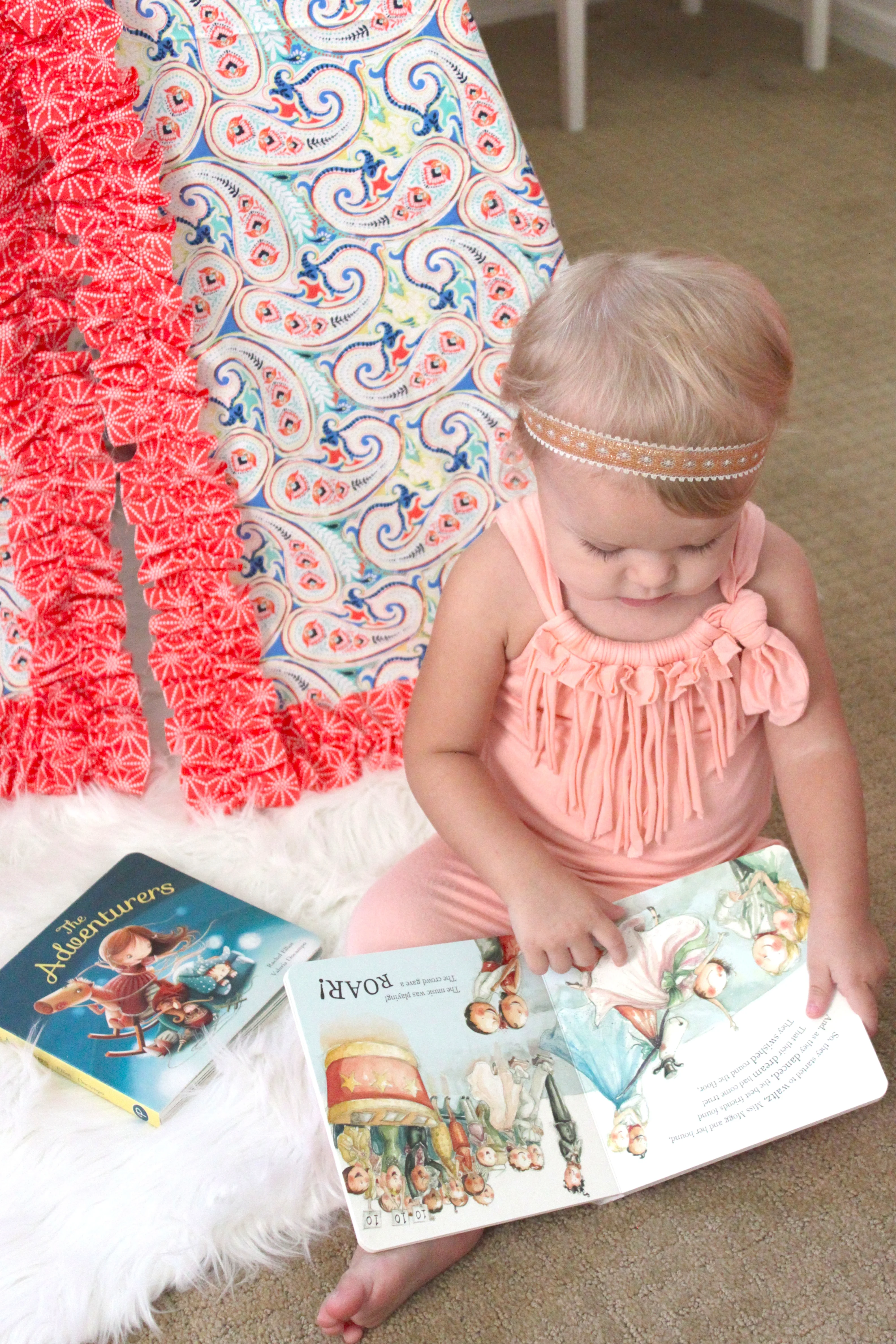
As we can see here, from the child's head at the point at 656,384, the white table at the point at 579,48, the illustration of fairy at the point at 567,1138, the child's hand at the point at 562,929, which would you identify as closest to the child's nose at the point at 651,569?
the child's head at the point at 656,384

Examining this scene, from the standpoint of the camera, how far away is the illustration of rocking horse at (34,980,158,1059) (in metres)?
0.93

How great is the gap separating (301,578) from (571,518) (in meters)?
0.40

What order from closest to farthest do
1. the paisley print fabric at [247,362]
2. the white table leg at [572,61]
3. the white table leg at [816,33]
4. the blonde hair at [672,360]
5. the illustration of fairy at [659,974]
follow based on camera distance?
the blonde hair at [672,360]
the illustration of fairy at [659,974]
the paisley print fabric at [247,362]
the white table leg at [572,61]
the white table leg at [816,33]

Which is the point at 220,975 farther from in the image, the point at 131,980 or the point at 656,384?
the point at 656,384

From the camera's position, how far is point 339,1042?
2.68 feet

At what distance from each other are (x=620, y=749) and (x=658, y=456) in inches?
10.2

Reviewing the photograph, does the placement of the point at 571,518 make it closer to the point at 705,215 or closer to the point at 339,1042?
the point at 339,1042

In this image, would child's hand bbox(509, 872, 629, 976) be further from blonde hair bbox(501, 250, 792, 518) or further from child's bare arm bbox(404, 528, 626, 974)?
blonde hair bbox(501, 250, 792, 518)

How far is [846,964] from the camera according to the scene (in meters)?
0.82

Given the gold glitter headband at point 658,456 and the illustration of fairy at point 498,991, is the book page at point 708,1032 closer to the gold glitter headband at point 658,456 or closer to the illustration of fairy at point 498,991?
the illustration of fairy at point 498,991

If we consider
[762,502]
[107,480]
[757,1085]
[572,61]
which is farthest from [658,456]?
[572,61]

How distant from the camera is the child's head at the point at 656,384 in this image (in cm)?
73

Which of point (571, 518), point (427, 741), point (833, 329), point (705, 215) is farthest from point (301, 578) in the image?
point (705, 215)

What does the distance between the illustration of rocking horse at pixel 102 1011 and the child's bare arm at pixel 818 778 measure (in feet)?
1.61
